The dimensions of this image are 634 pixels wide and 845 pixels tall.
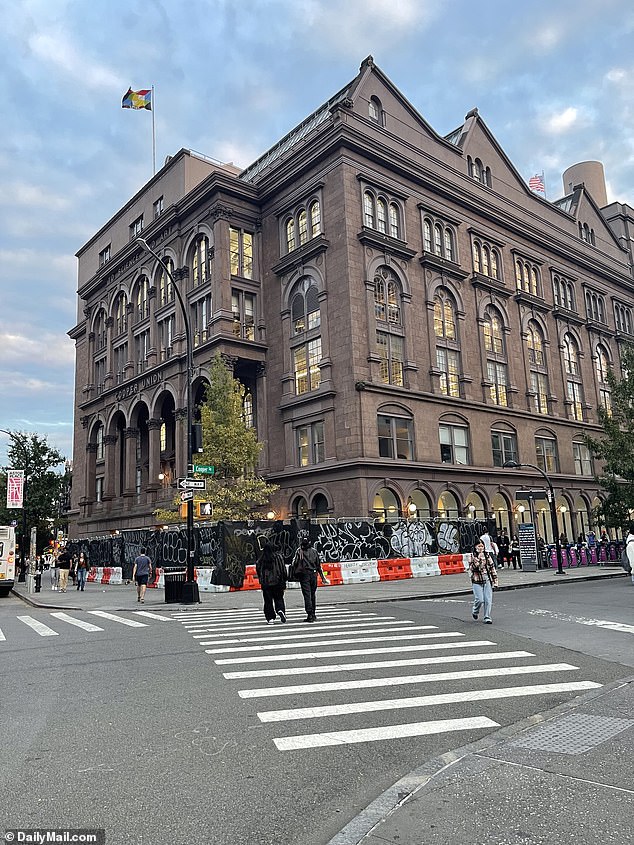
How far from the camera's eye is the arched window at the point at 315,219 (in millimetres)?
41062

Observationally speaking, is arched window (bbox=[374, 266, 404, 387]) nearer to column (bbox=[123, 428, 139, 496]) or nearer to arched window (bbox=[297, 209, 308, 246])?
arched window (bbox=[297, 209, 308, 246])

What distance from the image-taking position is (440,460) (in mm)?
40500

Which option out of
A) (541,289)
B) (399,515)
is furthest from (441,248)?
(399,515)

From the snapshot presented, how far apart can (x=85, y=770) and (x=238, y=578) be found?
20.6 meters

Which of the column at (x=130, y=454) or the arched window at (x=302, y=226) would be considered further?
the column at (x=130, y=454)

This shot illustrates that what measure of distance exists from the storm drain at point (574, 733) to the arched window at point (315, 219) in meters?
37.8

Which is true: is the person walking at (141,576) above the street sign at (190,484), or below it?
below

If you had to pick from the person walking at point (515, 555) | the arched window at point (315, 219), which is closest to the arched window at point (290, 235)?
the arched window at point (315, 219)

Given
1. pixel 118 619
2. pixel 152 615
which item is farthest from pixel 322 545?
pixel 118 619

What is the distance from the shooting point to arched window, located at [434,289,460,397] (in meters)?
43.0

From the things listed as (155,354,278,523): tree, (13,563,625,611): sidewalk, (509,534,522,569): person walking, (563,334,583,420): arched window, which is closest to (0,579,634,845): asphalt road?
(13,563,625,611): sidewalk

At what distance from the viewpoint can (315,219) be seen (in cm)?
4150

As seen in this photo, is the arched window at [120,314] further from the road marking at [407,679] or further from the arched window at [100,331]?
the road marking at [407,679]

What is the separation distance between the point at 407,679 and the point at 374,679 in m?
0.41
